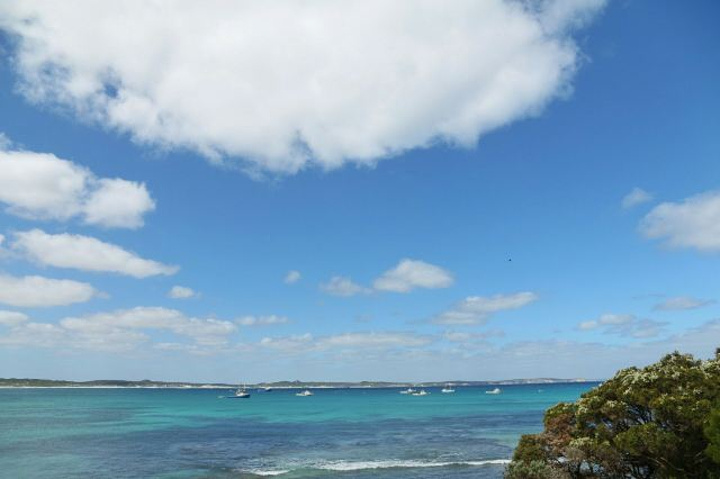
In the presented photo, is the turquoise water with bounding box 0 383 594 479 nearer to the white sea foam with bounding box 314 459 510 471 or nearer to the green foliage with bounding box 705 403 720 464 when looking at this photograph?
the white sea foam with bounding box 314 459 510 471

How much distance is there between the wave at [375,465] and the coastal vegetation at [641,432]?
942 inches

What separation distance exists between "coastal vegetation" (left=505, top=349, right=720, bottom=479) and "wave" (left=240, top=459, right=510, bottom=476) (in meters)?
23.9

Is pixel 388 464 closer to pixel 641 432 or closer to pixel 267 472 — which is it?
pixel 267 472

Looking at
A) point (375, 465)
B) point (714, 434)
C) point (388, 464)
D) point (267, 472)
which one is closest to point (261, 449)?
point (267, 472)

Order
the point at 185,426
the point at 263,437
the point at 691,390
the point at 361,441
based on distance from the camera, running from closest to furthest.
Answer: the point at 691,390
the point at 361,441
the point at 263,437
the point at 185,426

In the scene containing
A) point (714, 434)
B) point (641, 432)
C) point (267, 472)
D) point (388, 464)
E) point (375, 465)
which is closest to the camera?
point (714, 434)

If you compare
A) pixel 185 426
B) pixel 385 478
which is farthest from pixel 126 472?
pixel 185 426

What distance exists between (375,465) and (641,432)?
3000 cm

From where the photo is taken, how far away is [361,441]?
64.1m

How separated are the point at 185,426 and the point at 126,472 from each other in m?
46.7

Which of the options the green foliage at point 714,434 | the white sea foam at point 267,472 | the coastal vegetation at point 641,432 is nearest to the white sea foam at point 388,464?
the white sea foam at point 267,472

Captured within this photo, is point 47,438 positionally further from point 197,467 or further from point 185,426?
point 197,467

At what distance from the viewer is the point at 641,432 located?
811 inches

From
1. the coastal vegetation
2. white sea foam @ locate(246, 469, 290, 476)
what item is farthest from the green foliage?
white sea foam @ locate(246, 469, 290, 476)
